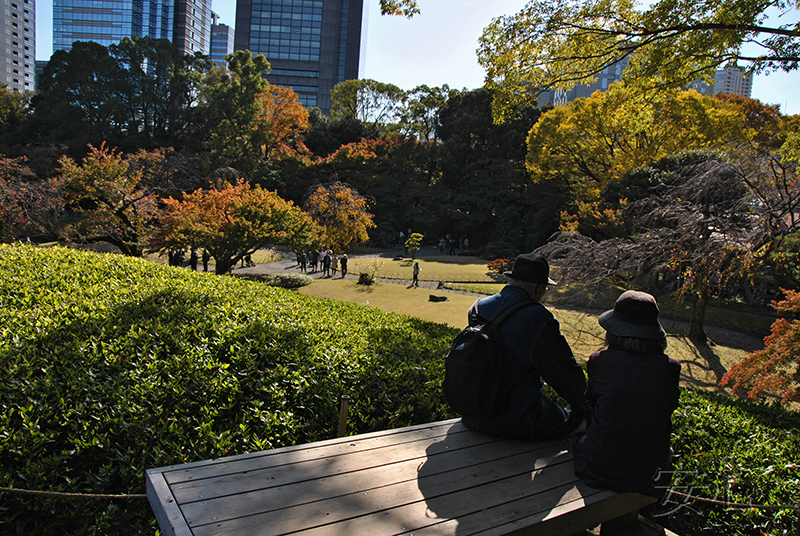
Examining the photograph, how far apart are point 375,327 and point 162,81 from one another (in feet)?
132

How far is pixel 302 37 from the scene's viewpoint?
272 feet

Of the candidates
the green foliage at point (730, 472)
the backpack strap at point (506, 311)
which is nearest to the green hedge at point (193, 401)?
the green foliage at point (730, 472)

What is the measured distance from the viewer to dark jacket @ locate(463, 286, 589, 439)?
7.93 ft

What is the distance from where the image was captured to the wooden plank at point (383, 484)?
68.5 inches

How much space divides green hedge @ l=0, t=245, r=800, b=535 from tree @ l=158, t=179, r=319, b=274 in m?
10.3

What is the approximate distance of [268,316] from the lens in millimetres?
4793

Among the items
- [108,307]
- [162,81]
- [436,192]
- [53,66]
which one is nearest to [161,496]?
[108,307]

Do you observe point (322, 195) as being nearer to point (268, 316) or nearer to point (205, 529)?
point (268, 316)

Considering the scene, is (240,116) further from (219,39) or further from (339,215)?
(219,39)

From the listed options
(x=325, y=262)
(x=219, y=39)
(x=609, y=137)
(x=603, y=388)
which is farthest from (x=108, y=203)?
(x=219, y=39)

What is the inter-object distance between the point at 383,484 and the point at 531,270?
1.41 metres

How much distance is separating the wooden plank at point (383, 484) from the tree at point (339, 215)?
77.1ft

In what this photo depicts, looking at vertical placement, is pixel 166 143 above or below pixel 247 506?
above

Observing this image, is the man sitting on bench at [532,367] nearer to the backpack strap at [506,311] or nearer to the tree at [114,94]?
the backpack strap at [506,311]
